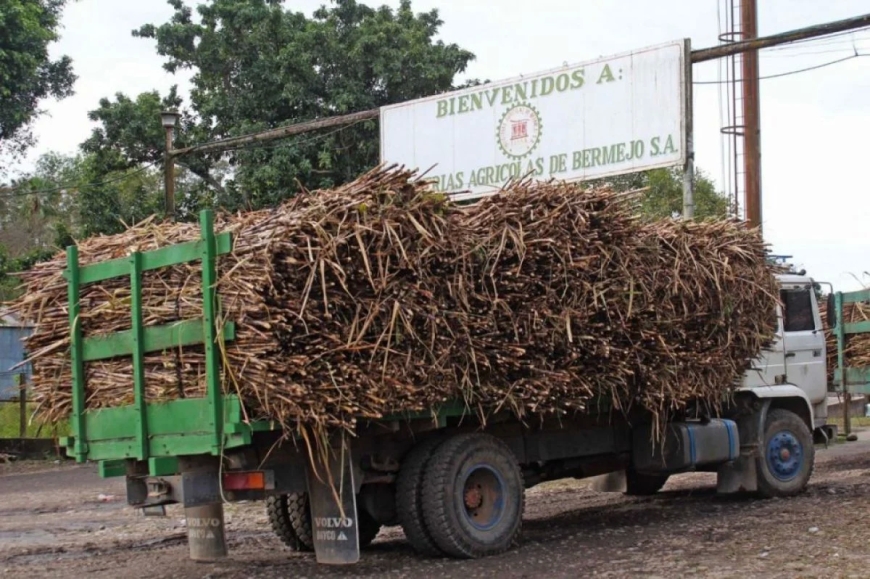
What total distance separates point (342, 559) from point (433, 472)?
1.00 meters

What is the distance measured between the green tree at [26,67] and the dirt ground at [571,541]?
36.1ft

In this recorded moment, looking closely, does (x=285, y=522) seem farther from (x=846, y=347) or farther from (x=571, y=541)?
(x=846, y=347)

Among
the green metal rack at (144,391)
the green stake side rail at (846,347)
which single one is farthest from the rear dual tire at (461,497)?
the green stake side rail at (846,347)

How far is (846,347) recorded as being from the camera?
14.9m

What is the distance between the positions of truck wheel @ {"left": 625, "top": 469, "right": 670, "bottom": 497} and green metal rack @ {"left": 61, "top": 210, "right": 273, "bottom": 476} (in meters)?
6.00

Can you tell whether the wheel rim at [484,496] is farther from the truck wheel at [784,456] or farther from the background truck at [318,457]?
the truck wheel at [784,456]

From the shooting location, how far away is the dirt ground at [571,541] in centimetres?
827

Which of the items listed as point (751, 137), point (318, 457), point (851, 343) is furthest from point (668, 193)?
point (318, 457)

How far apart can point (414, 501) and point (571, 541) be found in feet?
5.56

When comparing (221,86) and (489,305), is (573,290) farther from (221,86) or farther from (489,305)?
(221,86)

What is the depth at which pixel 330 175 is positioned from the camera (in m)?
25.0

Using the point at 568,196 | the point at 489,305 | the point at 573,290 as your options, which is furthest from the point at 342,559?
the point at 568,196

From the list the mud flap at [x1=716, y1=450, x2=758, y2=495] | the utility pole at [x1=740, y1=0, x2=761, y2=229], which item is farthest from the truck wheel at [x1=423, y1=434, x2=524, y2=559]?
the utility pole at [x1=740, y1=0, x2=761, y2=229]

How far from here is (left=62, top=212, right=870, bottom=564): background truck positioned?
25.5 ft
